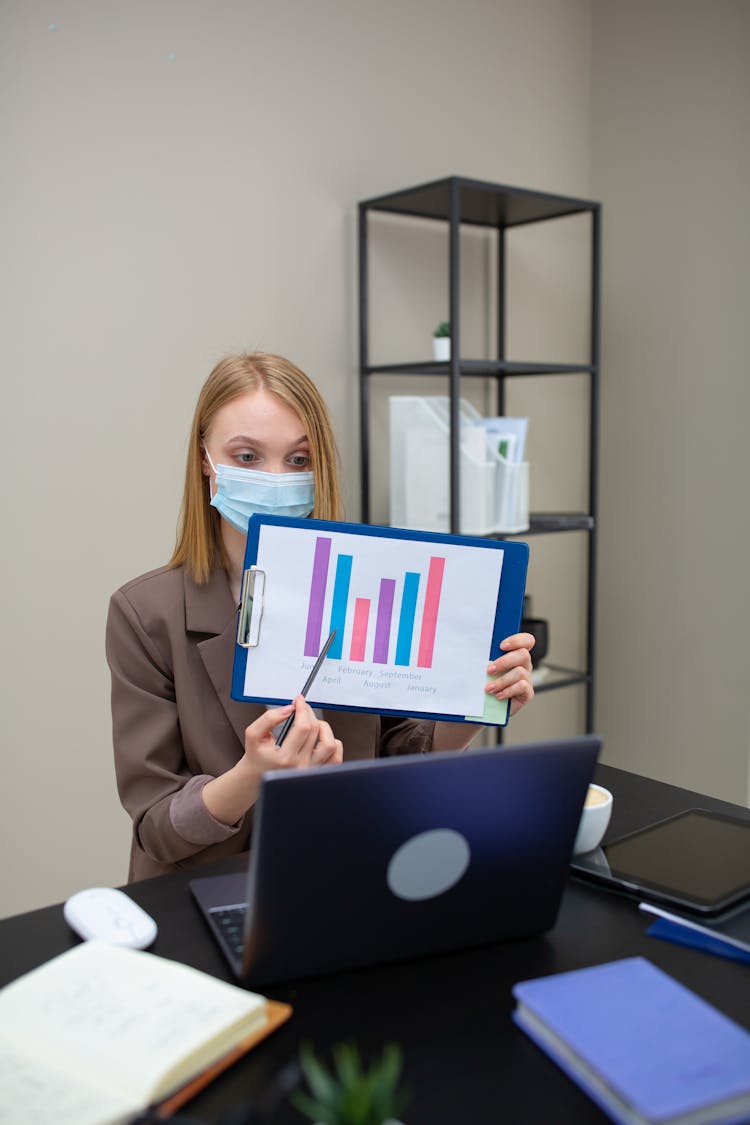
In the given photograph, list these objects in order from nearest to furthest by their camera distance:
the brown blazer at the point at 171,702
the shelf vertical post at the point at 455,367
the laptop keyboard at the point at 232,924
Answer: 1. the laptop keyboard at the point at 232,924
2. the brown blazer at the point at 171,702
3. the shelf vertical post at the point at 455,367

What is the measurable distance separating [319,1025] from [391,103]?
227 centimetres

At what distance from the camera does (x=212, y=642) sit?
51.4 inches

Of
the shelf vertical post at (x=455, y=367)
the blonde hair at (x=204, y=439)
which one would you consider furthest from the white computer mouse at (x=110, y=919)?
the shelf vertical post at (x=455, y=367)

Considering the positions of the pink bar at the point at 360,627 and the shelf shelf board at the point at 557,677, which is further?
the shelf shelf board at the point at 557,677

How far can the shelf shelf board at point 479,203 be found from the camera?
7.41 feet

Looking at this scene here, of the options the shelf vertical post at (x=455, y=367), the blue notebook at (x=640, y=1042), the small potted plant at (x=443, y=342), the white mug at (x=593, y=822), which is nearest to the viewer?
the blue notebook at (x=640, y=1042)

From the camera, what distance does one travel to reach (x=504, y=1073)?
2.29 feet

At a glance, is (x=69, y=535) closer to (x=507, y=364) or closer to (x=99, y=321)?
(x=99, y=321)

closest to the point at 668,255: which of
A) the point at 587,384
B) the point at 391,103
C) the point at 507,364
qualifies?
the point at 587,384

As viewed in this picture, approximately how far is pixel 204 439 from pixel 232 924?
73 centimetres

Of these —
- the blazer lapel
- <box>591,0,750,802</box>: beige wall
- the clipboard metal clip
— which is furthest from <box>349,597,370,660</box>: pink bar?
<box>591,0,750,802</box>: beige wall

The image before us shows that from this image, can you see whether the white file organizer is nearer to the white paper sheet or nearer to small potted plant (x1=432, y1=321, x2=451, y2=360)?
small potted plant (x1=432, y1=321, x2=451, y2=360)

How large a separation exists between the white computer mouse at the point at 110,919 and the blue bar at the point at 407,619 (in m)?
0.38

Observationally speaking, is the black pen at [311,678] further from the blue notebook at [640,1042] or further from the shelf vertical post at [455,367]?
the shelf vertical post at [455,367]
